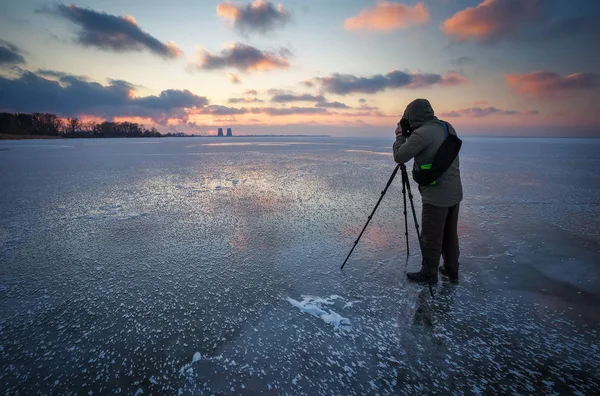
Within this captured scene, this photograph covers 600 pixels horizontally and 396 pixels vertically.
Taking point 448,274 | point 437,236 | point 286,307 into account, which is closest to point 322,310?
point 286,307

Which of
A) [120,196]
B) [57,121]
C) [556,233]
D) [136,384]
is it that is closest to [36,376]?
[136,384]

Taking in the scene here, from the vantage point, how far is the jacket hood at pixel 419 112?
3006 millimetres

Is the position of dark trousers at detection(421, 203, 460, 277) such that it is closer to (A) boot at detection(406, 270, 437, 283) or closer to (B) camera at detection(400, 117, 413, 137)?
(A) boot at detection(406, 270, 437, 283)

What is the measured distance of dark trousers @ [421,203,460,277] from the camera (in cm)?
307

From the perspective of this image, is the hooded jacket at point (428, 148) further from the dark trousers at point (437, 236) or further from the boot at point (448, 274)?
the boot at point (448, 274)

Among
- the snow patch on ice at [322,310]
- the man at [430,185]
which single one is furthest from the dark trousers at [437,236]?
the snow patch on ice at [322,310]

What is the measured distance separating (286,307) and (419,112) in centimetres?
260

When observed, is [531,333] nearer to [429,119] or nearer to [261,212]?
[429,119]

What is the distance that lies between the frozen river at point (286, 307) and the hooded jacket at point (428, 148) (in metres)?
1.09

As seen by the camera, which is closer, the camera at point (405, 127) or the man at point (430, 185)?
the man at point (430, 185)

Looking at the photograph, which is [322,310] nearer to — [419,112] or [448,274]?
[448,274]

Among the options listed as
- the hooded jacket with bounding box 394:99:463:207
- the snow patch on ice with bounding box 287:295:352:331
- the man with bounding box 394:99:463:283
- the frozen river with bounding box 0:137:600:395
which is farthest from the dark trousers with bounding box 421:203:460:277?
the snow patch on ice with bounding box 287:295:352:331

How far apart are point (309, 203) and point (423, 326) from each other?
4442 mm

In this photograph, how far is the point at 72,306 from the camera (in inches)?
108
